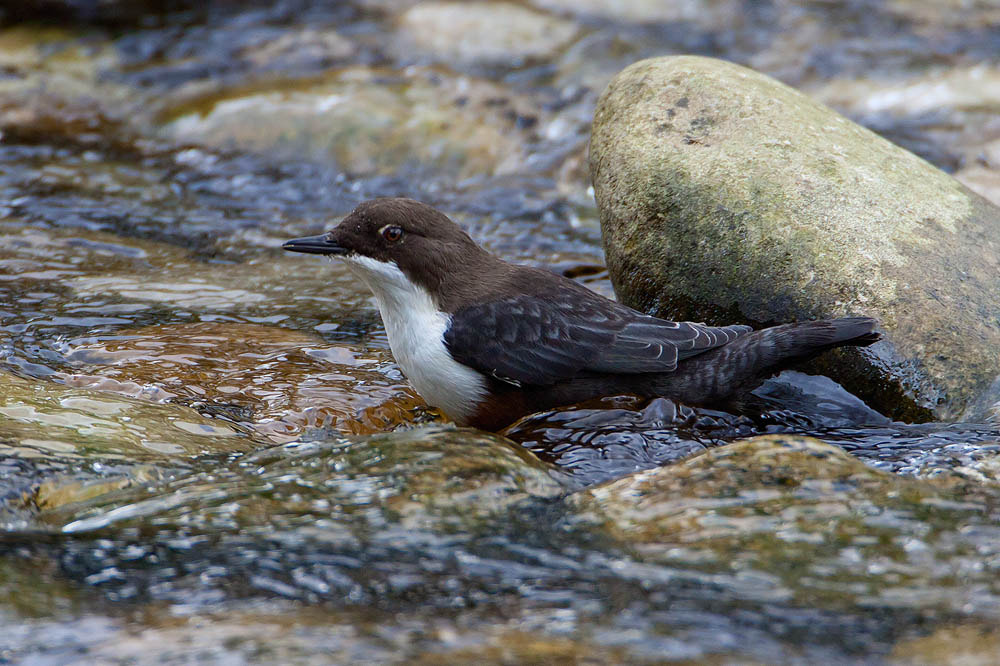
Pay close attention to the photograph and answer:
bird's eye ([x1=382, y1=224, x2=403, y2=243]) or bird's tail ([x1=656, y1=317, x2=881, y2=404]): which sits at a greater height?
bird's eye ([x1=382, y1=224, x2=403, y2=243])

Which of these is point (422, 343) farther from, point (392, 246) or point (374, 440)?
point (374, 440)

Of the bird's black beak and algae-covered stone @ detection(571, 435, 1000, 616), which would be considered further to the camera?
the bird's black beak

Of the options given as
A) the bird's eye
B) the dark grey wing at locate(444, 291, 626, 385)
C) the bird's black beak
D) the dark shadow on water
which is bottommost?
the dark shadow on water

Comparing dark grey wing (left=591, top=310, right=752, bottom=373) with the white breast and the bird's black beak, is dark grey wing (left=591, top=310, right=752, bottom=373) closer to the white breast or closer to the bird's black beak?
the white breast

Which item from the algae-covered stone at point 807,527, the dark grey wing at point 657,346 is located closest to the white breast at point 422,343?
the dark grey wing at point 657,346

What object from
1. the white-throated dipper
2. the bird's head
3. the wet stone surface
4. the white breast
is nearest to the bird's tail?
the white-throated dipper

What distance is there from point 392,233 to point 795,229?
1735 millimetres

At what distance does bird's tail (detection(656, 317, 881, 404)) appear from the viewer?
4008 mm

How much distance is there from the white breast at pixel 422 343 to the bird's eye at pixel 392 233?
0.11 meters

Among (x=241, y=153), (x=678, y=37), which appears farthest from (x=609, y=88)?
(x=678, y=37)

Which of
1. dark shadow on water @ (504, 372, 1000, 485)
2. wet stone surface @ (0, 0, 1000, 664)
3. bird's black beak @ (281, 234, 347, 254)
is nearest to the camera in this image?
wet stone surface @ (0, 0, 1000, 664)

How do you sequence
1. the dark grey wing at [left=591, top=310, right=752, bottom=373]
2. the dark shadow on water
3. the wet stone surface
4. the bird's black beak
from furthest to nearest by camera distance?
the bird's black beak
the dark grey wing at [left=591, top=310, right=752, bottom=373]
the dark shadow on water
the wet stone surface

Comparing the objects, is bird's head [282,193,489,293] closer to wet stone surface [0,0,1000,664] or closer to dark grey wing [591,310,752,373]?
wet stone surface [0,0,1000,664]

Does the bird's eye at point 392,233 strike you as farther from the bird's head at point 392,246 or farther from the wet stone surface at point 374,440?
the wet stone surface at point 374,440
